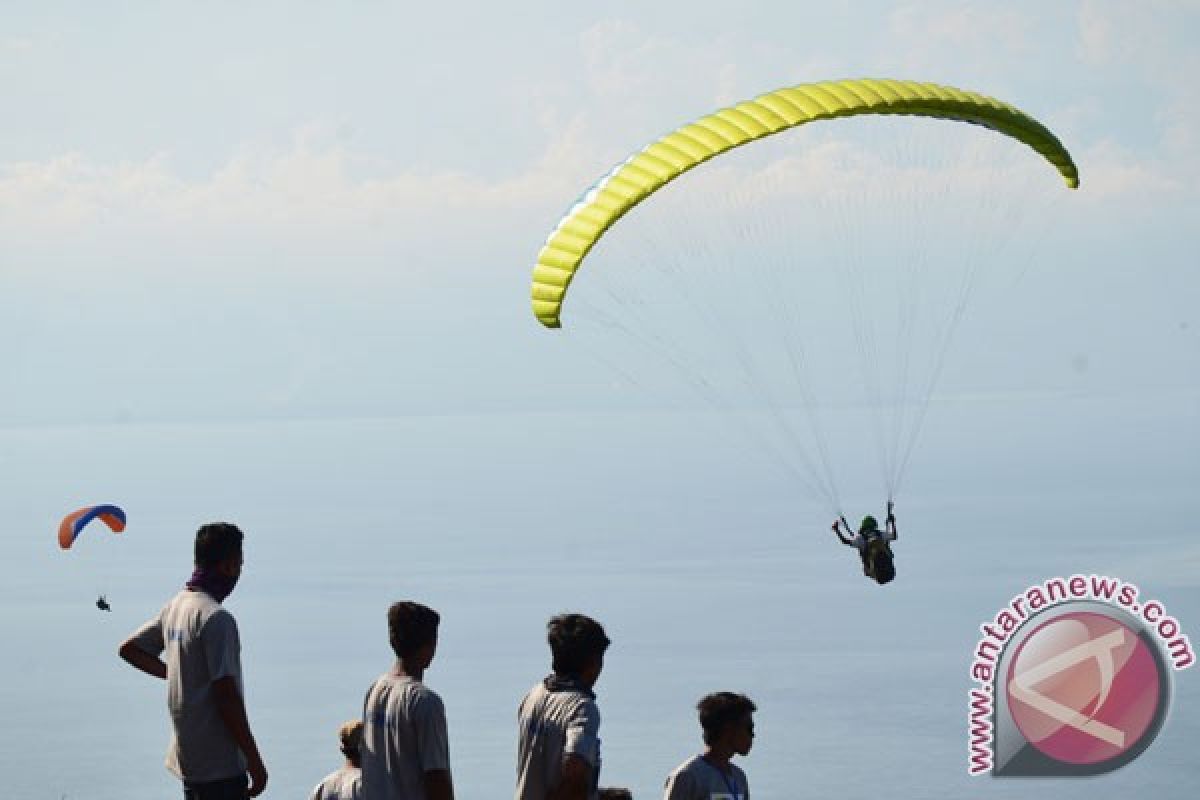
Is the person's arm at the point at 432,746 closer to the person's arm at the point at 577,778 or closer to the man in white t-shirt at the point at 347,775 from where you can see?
the person's arm at the point at 577,778

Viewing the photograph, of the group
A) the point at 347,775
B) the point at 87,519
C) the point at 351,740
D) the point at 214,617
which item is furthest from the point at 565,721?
the point at 87,519

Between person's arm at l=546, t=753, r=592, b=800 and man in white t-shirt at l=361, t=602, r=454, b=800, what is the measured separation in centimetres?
44

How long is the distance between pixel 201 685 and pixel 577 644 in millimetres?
1673

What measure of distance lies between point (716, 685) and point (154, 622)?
150 meters

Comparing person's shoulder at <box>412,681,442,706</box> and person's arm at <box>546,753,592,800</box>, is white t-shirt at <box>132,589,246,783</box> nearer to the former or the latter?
person's shoulder at <box>412,681,442,706</box>

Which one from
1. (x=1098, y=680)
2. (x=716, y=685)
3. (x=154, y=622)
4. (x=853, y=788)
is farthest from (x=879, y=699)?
(x=154, y=622)

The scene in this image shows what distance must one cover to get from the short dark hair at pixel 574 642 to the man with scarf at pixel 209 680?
4.57 ft

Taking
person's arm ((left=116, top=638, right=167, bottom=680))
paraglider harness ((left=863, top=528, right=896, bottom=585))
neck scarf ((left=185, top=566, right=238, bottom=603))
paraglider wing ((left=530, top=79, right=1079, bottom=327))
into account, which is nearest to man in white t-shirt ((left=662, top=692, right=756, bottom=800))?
neck scarf ((left=185, top=566, right=238, bottom=603))

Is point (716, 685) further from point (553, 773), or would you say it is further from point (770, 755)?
point (553, 773)

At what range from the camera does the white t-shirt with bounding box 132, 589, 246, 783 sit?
7008 millimetres

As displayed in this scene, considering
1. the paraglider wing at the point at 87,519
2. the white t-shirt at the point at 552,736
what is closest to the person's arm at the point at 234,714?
the white t-shirt at the point at 552,736

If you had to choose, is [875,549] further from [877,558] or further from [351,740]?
[351,740]

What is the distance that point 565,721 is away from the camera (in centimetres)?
641

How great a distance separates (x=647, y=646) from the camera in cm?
18462
